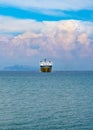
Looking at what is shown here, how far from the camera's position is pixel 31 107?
196 feet

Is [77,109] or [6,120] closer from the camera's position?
[6,120]

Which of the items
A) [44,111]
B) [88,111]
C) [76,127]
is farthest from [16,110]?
[76,127]

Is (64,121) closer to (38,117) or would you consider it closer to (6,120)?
(38,117)

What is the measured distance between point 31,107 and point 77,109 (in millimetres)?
8511

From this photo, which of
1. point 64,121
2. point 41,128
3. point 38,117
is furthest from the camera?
point 38,117

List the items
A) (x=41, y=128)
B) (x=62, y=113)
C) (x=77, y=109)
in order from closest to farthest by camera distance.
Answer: (x=41, y=128) → (x=62, y=113) → (x=77, y=109)

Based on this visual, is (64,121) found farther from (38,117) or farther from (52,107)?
(52,107)

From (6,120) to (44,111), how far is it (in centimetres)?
988

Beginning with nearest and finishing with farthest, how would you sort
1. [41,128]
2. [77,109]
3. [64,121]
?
[41,128]
[64,121]
[77,109]

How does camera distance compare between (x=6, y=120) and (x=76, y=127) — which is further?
(x=6, y=120)

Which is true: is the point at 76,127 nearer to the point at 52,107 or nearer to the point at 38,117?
the point at 38,117

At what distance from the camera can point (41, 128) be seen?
41.3 meters

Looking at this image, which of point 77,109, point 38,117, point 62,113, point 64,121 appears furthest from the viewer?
point 77,109

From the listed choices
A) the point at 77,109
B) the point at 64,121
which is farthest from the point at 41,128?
the point at 77,109
